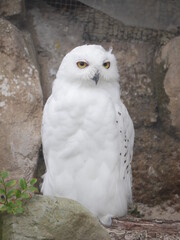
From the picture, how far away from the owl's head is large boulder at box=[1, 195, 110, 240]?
1.12 metres

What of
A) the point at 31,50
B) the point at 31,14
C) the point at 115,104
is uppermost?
the point at 31,14

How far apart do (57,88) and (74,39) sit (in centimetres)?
132

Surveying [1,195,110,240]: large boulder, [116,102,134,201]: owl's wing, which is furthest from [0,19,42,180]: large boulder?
[1,195,110,240]: large boulder

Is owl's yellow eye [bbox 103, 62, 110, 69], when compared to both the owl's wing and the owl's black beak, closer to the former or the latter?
the owl's black beak

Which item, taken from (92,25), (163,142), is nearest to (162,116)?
(163,142)

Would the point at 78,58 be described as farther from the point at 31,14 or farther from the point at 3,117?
the point at 31,14

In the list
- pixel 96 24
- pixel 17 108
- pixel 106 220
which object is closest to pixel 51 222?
pixel 106 220

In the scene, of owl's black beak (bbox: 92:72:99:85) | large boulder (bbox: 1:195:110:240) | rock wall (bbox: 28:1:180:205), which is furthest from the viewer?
rock wall (bbox: 28:1:180:205)

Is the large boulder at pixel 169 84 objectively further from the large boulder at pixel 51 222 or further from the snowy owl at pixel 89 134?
the large boulder at pixel 51 222

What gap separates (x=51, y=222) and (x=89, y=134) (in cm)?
111

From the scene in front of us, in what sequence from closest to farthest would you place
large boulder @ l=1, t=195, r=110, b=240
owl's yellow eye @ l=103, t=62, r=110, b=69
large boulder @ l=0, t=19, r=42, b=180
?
large boulder @ l=1, t=195, r=110, b=240
owl's yellow eye @ l=103, t=62, r=110, b=69
large boulder @ l=0, t=19, r=42, b=180

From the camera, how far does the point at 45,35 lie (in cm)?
514

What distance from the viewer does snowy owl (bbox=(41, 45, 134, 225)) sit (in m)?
3.80

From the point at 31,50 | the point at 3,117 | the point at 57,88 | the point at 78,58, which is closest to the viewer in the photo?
the point at 78,58
